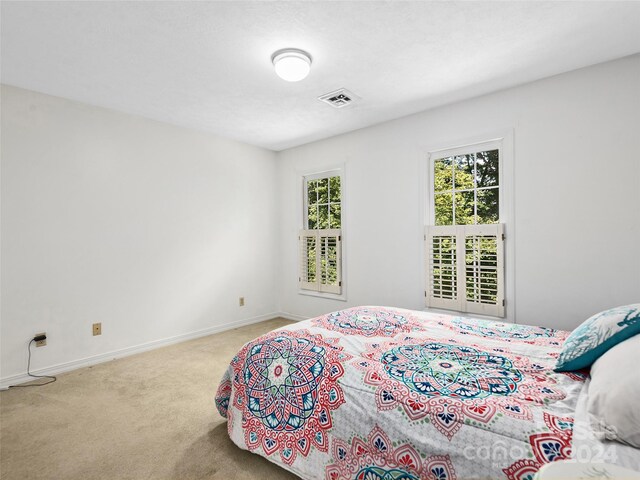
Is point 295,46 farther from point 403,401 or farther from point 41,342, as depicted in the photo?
point 41,342

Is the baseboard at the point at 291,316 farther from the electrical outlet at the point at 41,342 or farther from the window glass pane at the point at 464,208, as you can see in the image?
the electrical outlet at the point at 41,342

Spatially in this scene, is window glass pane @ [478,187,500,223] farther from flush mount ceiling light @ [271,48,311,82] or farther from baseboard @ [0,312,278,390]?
baseboard @ [0,312,278,390]

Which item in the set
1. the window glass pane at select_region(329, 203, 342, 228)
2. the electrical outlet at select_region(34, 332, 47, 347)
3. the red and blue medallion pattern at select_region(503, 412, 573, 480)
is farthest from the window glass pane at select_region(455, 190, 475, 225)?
the electrical outlet at select_region(34, 332, 47, 347)

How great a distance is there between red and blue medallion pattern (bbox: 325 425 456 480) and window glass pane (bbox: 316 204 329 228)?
3.18 meters

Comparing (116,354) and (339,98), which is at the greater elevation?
(339,98)

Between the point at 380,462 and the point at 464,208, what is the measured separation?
8.26ft

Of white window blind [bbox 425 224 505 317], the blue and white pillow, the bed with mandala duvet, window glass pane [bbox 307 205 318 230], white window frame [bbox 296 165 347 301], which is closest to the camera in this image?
the bed with mandala duvet

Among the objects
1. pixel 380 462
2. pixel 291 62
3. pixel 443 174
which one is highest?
pixel 291 62

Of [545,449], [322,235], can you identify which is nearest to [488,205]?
[322,235]

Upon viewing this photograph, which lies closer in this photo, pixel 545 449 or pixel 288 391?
pixel 545 449

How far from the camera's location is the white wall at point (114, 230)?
281cm

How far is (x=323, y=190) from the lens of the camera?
445 centimetres

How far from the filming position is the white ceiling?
1.93 m

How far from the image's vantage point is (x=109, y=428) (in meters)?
2.09
